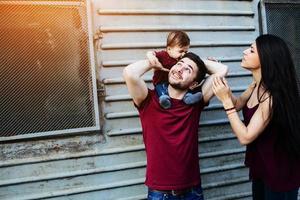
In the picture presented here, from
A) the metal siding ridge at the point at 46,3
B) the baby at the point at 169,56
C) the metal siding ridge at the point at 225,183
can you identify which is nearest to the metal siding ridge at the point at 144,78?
the baby at the point at 169,56

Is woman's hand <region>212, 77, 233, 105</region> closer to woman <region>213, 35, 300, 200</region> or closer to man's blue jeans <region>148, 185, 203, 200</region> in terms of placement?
woman <region>213, 35, 300, 200</region>

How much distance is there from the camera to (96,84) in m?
4.02

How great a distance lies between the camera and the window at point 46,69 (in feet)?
12.2

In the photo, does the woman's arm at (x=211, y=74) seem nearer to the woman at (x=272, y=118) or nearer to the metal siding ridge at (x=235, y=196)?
the woman at (x=272, y=118)

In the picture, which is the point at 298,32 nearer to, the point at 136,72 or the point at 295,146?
the point at 295,146

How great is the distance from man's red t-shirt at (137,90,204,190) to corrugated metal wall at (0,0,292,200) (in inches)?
32.2

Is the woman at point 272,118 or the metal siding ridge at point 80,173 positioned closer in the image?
the woman at point 272,118

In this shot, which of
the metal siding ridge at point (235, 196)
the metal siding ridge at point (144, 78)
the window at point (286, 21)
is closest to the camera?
the metal siding ridge at point (144, 78)

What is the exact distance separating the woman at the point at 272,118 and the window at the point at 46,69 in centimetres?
134

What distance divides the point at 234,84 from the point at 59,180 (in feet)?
7.10

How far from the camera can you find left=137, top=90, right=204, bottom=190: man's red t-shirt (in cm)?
327

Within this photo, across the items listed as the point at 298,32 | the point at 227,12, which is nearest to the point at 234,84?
the point at 227,12

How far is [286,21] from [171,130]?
8.76ft

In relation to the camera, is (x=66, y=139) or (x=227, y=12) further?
(x=227, y=12)
